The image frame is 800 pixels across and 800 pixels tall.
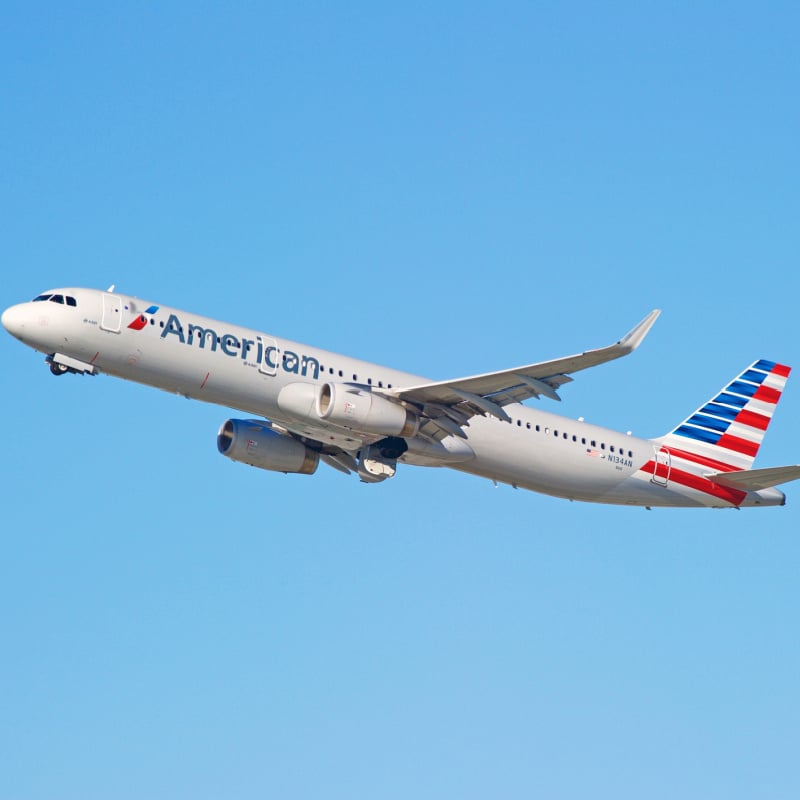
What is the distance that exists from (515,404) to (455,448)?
332 centimetres

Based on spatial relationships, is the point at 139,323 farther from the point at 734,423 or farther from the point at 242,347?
the point at 734,423

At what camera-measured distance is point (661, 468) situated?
176 feet

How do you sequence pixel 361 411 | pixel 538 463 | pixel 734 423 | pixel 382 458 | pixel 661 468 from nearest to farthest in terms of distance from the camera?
1. pixel 361 411
2. pixel 382 458
3. pixel 538 463
4. pixel 661 468
5. pixel 734 423

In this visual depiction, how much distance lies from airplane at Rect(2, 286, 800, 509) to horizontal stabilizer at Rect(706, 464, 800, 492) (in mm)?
75

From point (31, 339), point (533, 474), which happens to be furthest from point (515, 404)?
point (31, 339)

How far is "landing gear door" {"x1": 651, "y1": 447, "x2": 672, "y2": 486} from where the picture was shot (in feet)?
176

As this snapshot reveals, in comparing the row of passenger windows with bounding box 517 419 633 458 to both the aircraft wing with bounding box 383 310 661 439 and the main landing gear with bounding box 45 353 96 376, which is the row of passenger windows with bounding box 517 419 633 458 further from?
the main landing gear with bounding box 45 353 96 376

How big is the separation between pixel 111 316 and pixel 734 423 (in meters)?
25.3

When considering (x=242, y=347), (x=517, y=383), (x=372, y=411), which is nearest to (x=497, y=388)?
(x=517, y=383)

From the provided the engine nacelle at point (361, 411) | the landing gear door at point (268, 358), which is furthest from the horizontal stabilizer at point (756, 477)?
the landing gear door at point (268, 358)

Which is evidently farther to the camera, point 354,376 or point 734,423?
point 734,423

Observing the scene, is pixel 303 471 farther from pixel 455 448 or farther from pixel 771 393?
pixel 771 393

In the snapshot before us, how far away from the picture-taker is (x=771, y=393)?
58.4m

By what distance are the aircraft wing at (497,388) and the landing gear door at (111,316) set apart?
910 cm
